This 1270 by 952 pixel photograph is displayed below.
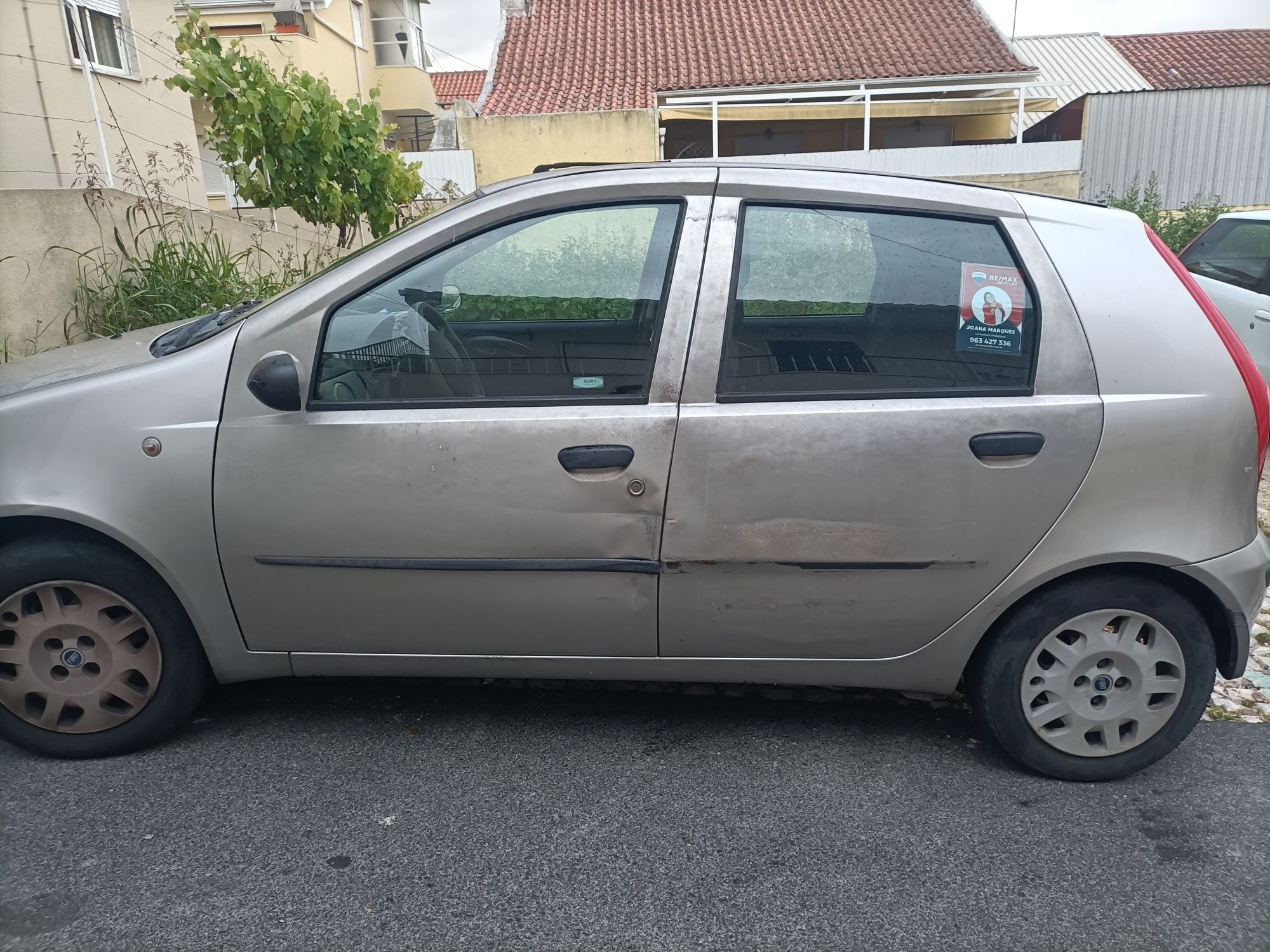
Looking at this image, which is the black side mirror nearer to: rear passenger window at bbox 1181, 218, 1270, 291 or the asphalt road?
the asphalt road

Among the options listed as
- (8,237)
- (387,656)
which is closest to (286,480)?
(387,656)

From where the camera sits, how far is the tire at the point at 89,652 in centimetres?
276

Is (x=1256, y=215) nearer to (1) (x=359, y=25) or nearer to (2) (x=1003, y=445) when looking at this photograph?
(2) (x=1003, y=445)

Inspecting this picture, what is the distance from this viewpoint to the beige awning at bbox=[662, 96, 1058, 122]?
20969mm

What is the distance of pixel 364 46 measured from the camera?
2461 cm

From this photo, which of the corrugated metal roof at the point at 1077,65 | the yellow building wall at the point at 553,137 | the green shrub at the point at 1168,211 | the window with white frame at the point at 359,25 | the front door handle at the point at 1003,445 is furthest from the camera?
the corrugated metal roof at the point at 1077,65

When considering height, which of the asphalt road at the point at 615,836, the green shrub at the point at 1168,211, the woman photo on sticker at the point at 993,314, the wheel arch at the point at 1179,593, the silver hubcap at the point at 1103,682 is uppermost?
the woman photo on sticker at the point at 993,314

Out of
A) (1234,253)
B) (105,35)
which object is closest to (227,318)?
(1234,253)

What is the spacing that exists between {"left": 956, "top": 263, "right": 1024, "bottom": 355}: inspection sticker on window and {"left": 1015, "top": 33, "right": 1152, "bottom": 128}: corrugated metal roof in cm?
2447

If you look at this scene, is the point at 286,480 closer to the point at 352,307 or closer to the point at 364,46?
the point at 352,307

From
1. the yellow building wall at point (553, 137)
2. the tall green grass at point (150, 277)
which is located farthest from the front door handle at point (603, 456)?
the yellow building wall at point (553, 137)

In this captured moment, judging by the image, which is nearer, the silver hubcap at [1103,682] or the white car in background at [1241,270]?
the silver hubcap at [1103,682]

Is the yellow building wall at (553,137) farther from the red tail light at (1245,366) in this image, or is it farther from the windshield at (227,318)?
the red tail light at (1245,366)

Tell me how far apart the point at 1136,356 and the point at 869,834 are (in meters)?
1.52
